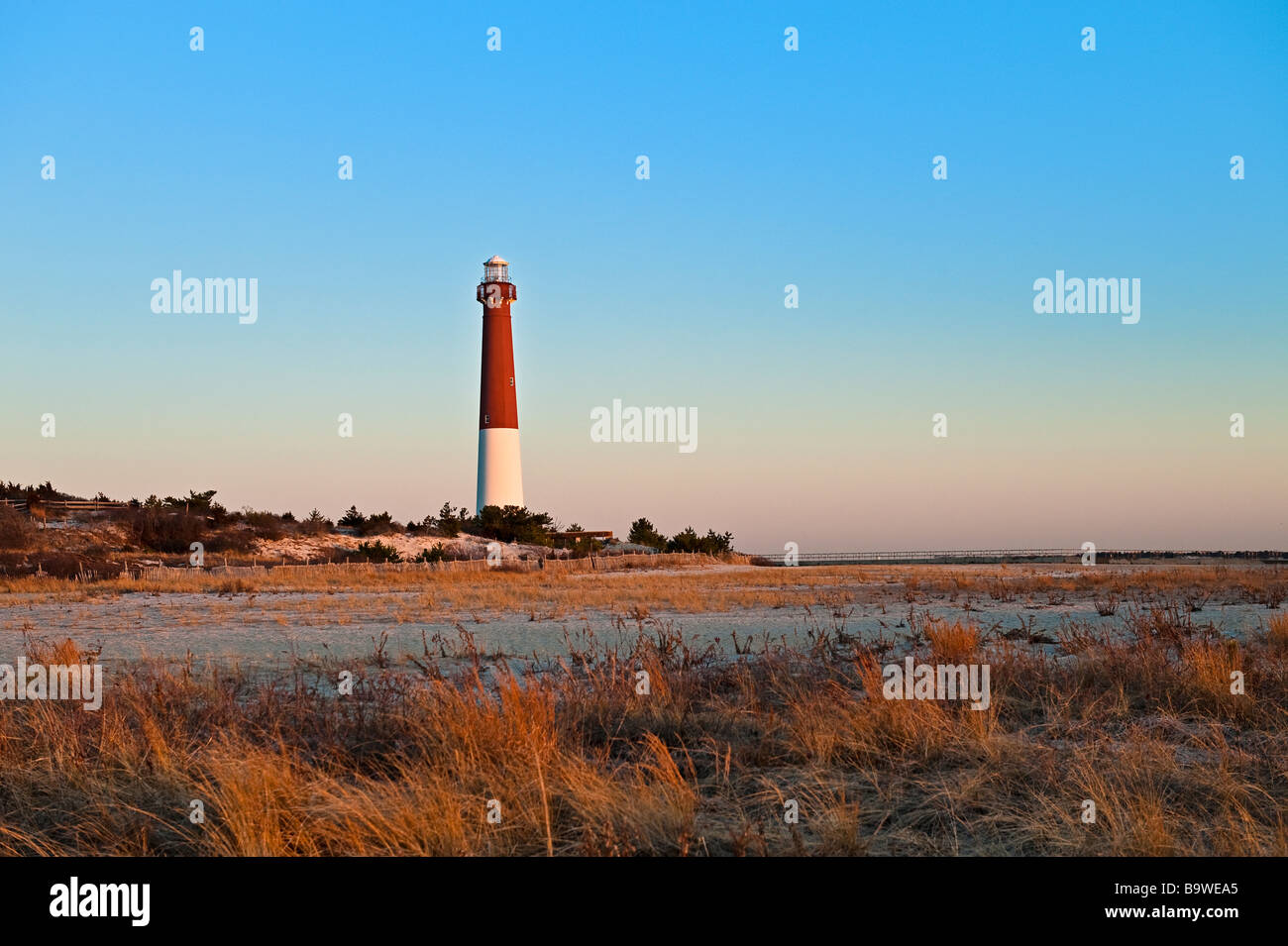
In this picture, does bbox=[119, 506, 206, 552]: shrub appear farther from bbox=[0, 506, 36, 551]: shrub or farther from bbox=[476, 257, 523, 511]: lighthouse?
bbox=[476, 257, 523, 511]: lighthouse

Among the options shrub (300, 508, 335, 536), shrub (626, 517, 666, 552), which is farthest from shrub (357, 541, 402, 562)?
shrub (626, 517, 666, 552)

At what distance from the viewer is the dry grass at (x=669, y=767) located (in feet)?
15.5

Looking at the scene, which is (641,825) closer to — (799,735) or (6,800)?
(799,735)

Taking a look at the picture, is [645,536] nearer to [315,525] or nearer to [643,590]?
[315,525]

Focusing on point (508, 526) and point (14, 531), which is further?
point (508, 526)

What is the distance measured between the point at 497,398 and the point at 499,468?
3.94m

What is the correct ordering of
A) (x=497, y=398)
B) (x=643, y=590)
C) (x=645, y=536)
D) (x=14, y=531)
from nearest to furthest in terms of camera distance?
(x=643, y=590), (x=14, y=531), (x=497, y=398), (x=645, y=536)

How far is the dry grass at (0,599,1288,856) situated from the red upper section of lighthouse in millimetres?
39297

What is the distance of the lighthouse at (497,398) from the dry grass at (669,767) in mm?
39434

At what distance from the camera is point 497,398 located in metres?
47.5

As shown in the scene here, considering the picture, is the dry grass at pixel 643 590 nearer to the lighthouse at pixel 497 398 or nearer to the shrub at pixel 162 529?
the shrub at pixel 162 529

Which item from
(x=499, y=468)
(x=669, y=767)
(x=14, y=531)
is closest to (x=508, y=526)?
(x=499, y=468)

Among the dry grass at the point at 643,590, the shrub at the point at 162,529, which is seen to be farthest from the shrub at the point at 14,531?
the dry grass at the point at 643,590
